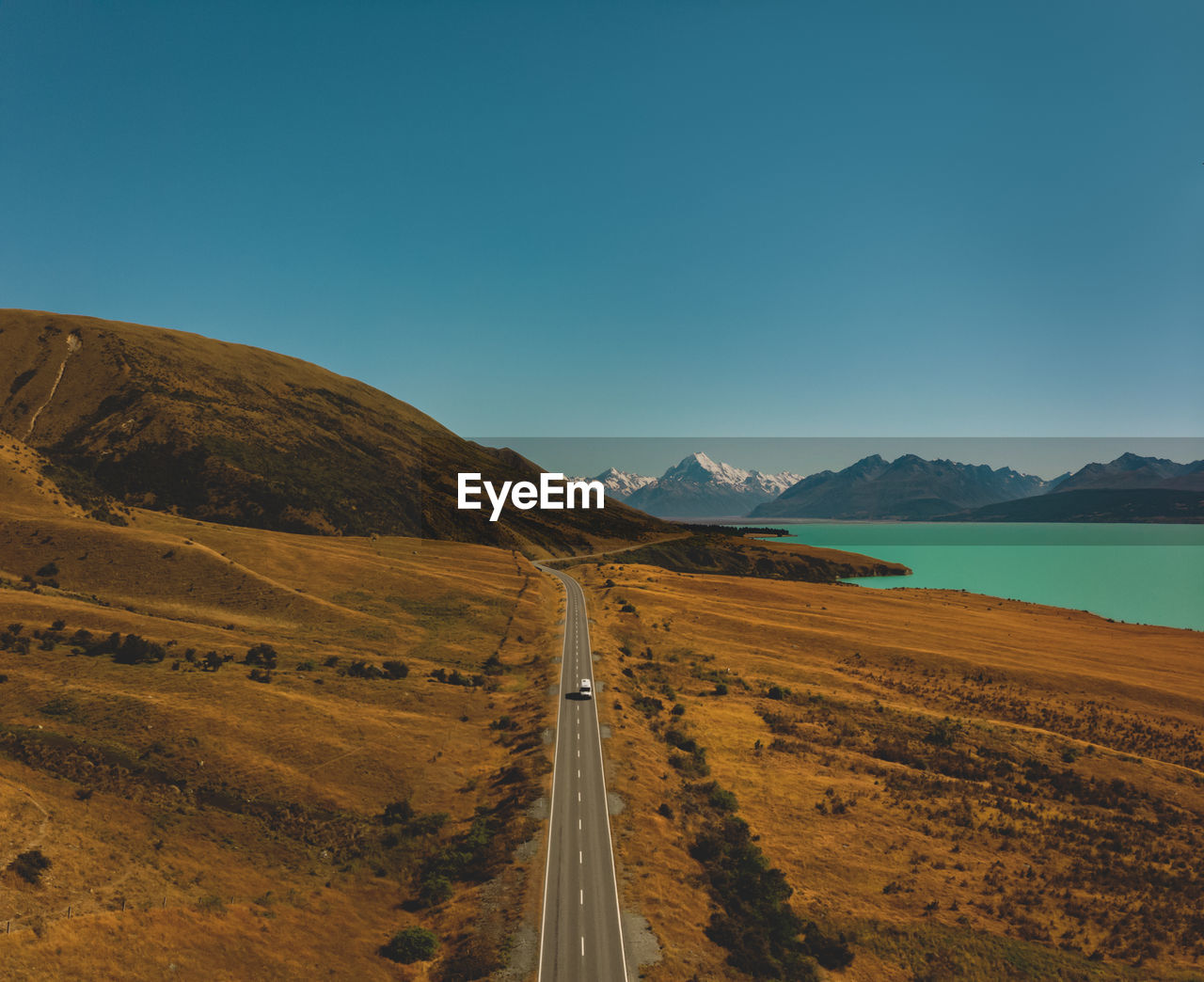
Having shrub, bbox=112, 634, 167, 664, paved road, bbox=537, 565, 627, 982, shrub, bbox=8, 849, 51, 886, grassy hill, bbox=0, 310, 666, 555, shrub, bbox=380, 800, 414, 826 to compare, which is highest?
grassy hill, bbox=0, 310, 666, 555

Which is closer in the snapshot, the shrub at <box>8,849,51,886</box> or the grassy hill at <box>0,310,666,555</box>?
the shrub at <box>8,849,51,886</box>

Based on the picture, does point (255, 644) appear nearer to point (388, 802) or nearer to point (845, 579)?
point (388, 802)

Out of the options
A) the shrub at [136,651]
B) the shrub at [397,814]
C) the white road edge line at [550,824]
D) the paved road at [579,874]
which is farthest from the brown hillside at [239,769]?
the paved road at [579,874]

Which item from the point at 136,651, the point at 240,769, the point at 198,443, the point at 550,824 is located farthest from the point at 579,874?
the point at 198,443

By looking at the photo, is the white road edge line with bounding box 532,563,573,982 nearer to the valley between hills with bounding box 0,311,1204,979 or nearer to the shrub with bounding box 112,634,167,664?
the valley between hills with bounding box 0,311,1204,979

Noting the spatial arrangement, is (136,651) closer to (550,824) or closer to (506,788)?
(506,788)

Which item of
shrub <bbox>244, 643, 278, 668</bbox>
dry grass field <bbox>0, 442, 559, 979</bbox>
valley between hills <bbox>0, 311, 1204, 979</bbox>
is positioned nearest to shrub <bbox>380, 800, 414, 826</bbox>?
valley between hills <bbox>0, 311, 1204, 979</bbox>

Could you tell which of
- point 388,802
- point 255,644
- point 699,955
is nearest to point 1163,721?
point 699,955

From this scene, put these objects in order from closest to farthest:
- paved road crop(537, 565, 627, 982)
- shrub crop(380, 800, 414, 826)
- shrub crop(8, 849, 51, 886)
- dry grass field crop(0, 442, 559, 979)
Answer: paved road crop(537, 565, 627, 982)
dry grass field crop(0, 442, 559, 979)
shrub crop(8, 849, 51, 886)
shrub crop(380, 800, 414, 826)
